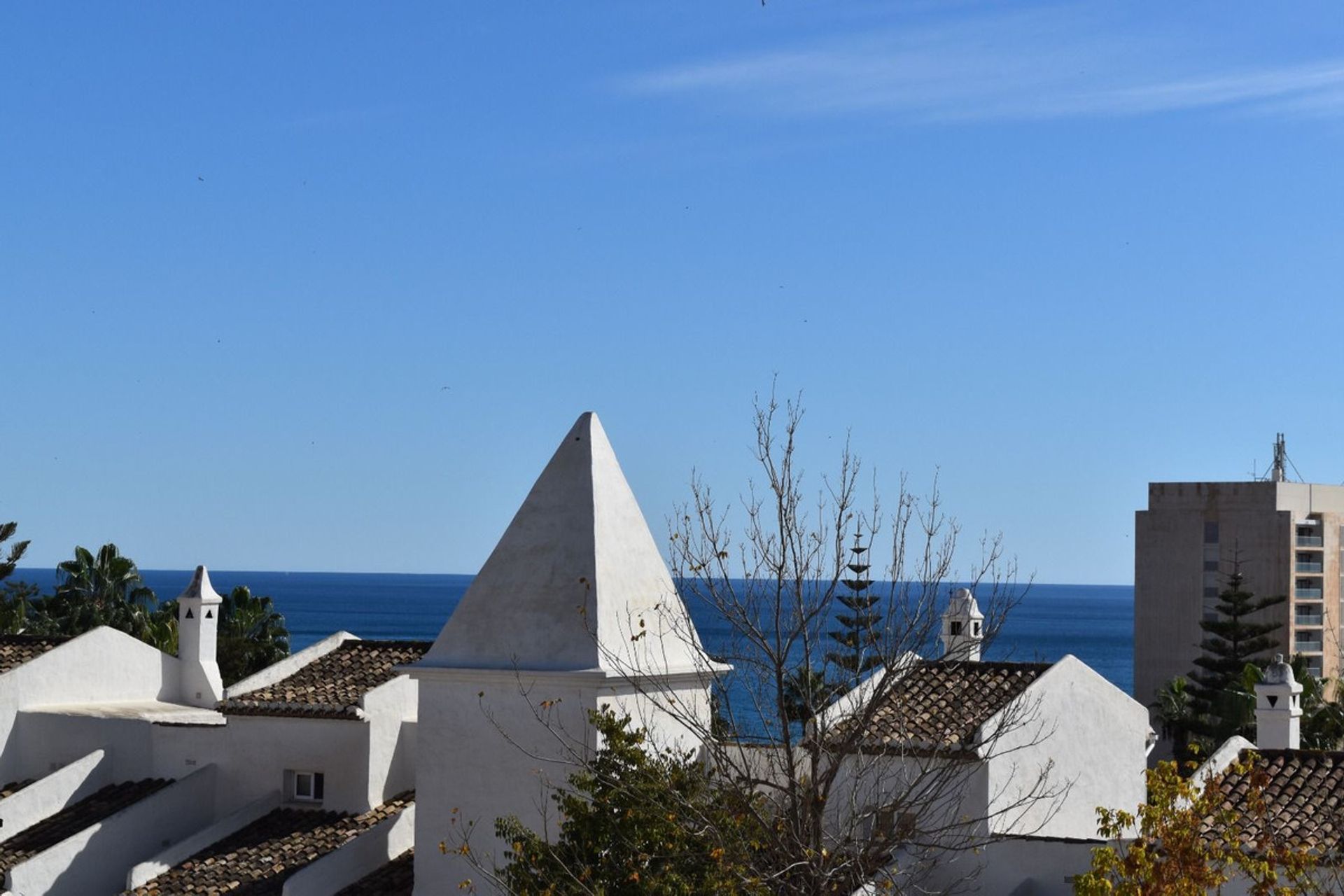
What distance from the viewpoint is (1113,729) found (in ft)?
72.3

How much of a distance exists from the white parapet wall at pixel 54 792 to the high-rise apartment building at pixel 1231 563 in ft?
207

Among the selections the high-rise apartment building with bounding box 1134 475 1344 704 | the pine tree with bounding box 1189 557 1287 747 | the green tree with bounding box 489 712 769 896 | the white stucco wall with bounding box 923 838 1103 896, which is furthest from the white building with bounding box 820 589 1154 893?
the high-rise apartment building with bounding box 1134 475 1344 704

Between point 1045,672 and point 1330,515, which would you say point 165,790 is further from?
point 1330,515

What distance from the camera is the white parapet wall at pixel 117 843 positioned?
22938 millimetres

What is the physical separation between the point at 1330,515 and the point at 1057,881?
7202cm

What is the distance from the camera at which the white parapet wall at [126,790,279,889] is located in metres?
22.7

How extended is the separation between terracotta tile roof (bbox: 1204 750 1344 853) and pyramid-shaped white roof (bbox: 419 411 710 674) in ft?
20.3

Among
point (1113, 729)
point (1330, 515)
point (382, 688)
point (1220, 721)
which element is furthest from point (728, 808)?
point (1330, 515)

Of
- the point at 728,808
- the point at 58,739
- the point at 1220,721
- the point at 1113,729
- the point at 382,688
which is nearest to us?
the point at 728,808

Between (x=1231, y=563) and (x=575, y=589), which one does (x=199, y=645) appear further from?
(x=1231, y=563)

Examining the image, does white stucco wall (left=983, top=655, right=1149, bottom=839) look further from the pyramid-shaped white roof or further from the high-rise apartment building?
the high-rise apartment building

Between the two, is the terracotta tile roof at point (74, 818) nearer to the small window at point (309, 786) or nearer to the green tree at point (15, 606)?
the small window at point (309, 786)

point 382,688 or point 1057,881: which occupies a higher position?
point 382,688

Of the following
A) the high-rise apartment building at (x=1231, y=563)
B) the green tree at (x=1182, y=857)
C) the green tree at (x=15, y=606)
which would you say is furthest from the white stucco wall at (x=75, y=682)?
the high-rise apartment building at (x=1231, y=563)
